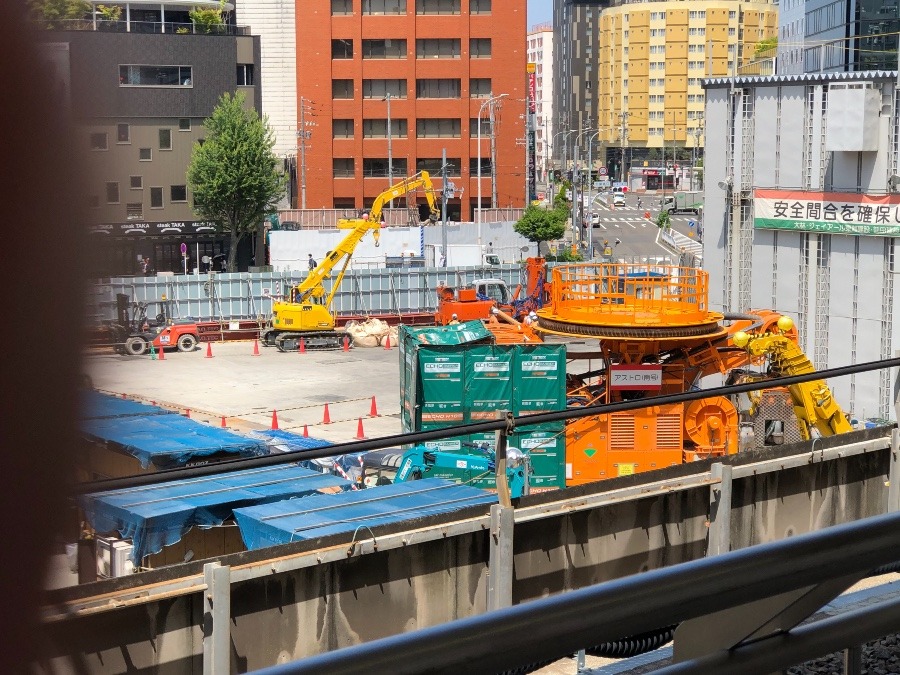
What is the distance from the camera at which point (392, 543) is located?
629 centimetres

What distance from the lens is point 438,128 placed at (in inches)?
2233

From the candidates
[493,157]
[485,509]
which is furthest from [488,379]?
[493,157]

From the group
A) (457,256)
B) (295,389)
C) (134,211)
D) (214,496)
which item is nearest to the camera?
(134,211)

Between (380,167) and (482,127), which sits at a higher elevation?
(482,127)

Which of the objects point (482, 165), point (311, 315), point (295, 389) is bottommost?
point (295, 389)

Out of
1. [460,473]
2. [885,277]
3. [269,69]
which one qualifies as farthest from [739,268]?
[269,69]

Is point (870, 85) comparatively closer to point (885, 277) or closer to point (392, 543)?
point (885, 277)

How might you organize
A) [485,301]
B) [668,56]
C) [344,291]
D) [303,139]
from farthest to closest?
[668,56], [303,139], [344,291], [485,301]

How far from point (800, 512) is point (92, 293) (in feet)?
26.0

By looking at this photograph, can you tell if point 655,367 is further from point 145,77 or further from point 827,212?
point 145,77

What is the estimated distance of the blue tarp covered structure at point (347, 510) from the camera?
7355 millimetres

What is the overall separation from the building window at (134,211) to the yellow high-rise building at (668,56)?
10586 centimetres

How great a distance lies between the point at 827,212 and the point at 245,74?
36.9 meters

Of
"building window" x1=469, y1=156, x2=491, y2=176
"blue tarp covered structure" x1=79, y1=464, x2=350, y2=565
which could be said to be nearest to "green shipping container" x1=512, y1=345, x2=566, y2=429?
"blue tarp covered structure" x1=79, y1=464, x2=350, y2=565
